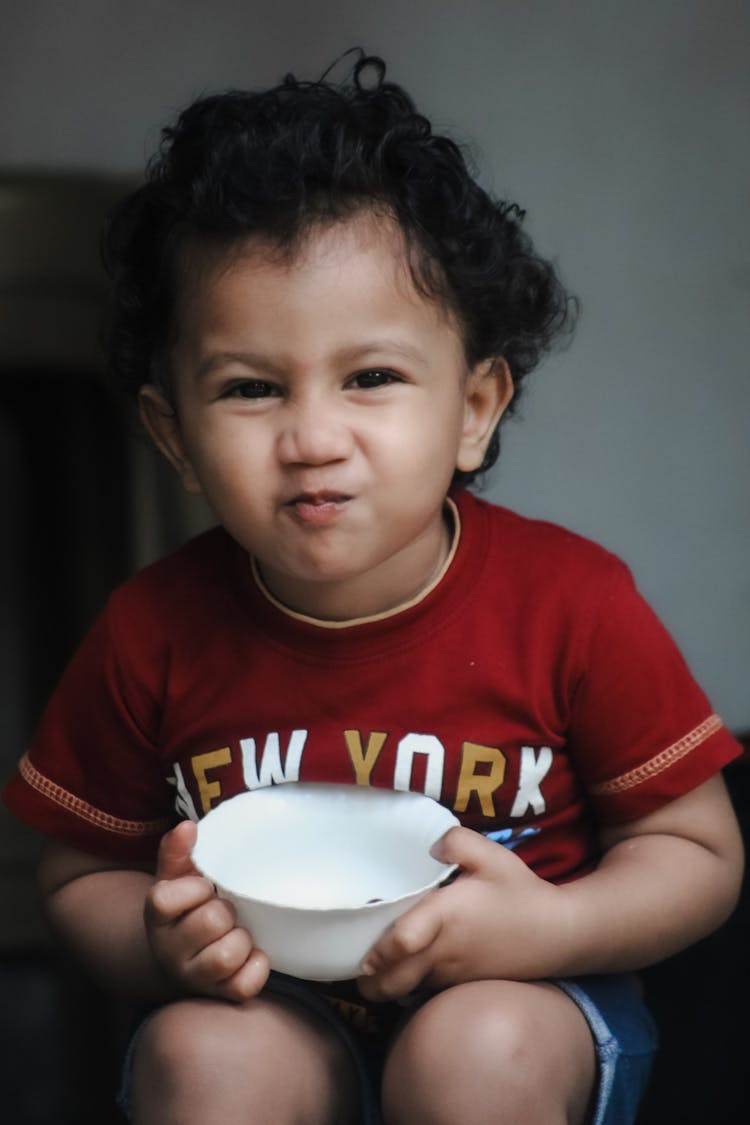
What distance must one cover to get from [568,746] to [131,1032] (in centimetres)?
40

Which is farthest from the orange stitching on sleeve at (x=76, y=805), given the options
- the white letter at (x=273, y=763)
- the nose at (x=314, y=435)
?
the nose at (x=314, y=435)

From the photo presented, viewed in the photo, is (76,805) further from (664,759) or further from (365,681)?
(664,759)

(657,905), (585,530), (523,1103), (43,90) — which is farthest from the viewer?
(585,530)

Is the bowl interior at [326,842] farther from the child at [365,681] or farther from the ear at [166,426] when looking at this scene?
the ear at [166,426]

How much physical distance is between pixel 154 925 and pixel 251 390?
0.37 m

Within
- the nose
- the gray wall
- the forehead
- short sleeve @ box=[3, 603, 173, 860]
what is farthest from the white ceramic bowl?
the gray wall

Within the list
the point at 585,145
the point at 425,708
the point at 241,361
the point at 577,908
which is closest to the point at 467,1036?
the point at 577,908

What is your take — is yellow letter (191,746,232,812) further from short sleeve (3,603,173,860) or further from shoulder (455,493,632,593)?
shoulder (455,493,632,593)

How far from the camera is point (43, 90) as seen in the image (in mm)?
1627

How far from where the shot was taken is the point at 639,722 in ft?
3.86

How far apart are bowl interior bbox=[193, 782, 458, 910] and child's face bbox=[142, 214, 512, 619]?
0.54 ft

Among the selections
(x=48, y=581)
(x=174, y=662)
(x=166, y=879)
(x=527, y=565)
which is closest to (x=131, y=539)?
(x=48, y=581)

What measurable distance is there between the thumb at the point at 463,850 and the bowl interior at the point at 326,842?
0.05 meters

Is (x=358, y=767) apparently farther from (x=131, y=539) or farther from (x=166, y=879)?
(x=131, y=539)
